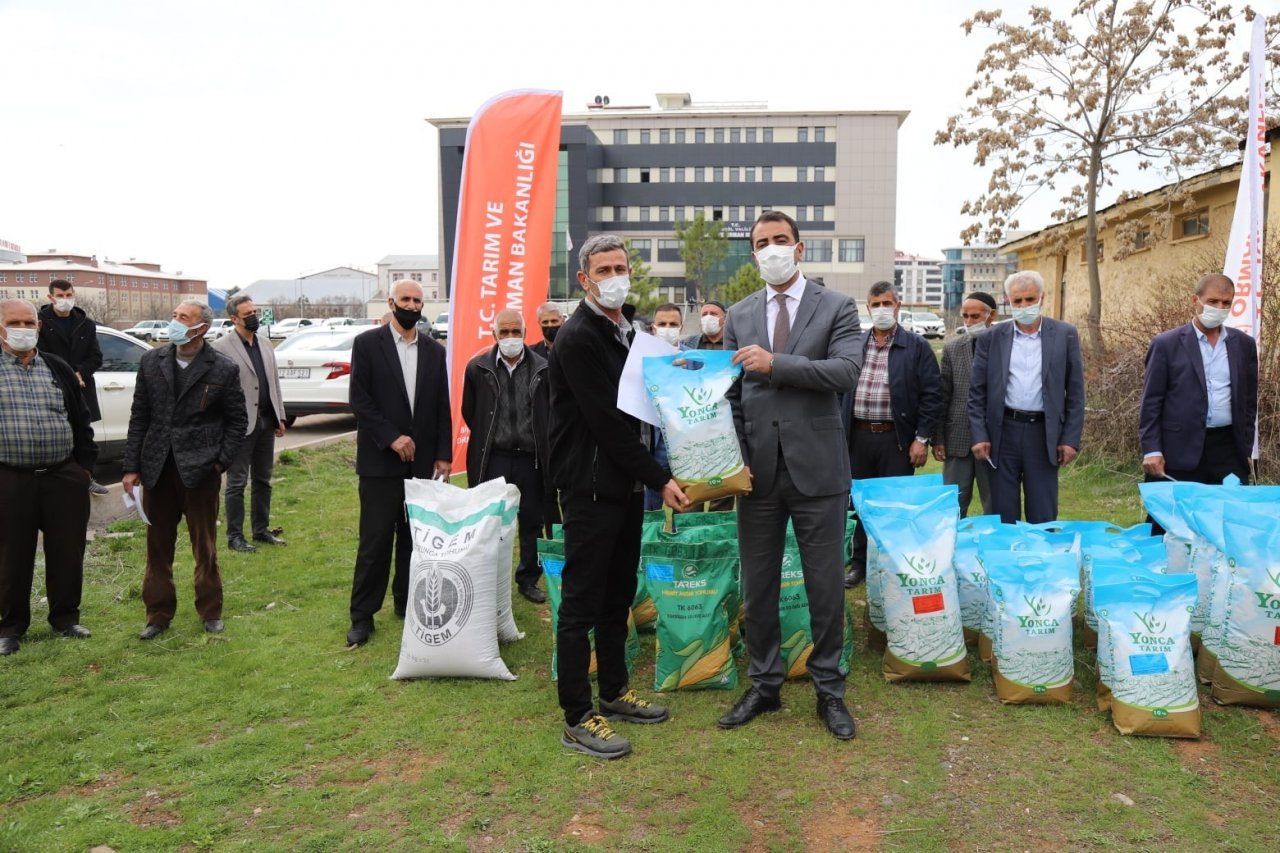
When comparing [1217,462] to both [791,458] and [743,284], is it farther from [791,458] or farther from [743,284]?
[743,284]

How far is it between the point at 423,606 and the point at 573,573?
3.17ft

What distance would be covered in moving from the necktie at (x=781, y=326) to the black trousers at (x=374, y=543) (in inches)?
92.4

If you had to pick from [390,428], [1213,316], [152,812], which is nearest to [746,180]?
[1213,316]

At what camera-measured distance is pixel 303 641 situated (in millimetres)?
4641

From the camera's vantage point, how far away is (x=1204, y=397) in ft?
15.0

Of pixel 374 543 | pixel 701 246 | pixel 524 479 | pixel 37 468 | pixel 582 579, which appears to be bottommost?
pixel 374 543

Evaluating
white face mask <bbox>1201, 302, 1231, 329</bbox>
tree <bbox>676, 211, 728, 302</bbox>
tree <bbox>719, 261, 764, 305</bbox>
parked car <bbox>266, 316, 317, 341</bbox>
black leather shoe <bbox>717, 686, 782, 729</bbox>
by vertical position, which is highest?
tree <bbox>676, 211, 728, 302</bbox>

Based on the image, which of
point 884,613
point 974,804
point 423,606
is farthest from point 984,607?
point 423,606

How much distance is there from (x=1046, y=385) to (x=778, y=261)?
219cm

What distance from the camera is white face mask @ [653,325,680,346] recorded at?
6352 millimetres

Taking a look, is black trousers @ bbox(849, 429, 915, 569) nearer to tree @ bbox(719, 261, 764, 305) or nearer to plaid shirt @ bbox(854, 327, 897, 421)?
plaid shirt @ bbox(854, 327, 897, 421)

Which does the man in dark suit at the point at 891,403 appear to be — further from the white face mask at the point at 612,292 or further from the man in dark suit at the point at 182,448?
the man in dark suit at the point at 182,448

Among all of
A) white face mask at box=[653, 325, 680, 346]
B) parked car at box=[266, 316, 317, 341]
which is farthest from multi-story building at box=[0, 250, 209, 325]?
white face mask at box=[653, 325, 680, 346]

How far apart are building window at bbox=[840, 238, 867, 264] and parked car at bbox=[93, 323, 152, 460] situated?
6152cm
